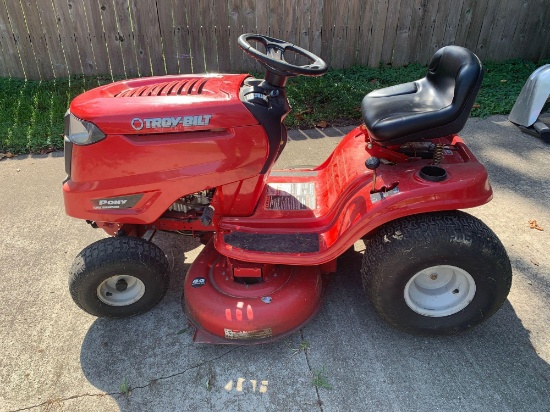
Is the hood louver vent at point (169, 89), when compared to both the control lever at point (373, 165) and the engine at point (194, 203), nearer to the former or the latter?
the engine at point (194, 203)

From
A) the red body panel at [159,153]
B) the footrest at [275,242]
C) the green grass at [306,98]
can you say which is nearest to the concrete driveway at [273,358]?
the footrest at [275,242]

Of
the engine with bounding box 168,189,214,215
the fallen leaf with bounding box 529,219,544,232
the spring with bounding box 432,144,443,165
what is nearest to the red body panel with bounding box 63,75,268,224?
the engine with bounding box 168,189,214,215

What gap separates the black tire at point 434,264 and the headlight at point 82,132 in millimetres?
1535

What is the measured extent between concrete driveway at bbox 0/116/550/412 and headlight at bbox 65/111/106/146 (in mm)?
1078

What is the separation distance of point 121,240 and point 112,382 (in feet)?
2.43

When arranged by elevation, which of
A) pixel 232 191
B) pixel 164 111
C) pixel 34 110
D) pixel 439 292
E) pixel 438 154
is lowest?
pixel 34 110

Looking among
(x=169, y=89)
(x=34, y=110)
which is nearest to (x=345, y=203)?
(x=169, y=89)

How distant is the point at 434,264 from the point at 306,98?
139 inches

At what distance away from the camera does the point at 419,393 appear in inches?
89.2

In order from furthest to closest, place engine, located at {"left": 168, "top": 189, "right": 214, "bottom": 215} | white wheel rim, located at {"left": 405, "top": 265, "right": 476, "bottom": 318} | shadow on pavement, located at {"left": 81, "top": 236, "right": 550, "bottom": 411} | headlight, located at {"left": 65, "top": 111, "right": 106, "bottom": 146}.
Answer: engine, located at {"left": 168, "top": 189, "right": 214, "bottom": 215}
white wheel rim, located at {"left": 405, "top": 265, "right": 476, "bottom": 318}
headlight, located at {"left": 65, "top": 111, "right": 106, "bottom": 146}
shadow on pavement, located at {"left": 81, "top": 236, "right": 550, "bottom": 411}

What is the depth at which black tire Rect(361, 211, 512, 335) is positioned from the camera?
229 centimetres

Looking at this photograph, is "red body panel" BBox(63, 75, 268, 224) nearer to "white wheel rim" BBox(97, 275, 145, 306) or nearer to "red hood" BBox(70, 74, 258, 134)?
"red hood" BBox(70, 74, 258, 134)

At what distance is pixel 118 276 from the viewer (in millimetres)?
2617

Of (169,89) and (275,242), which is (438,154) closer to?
(275,242)
